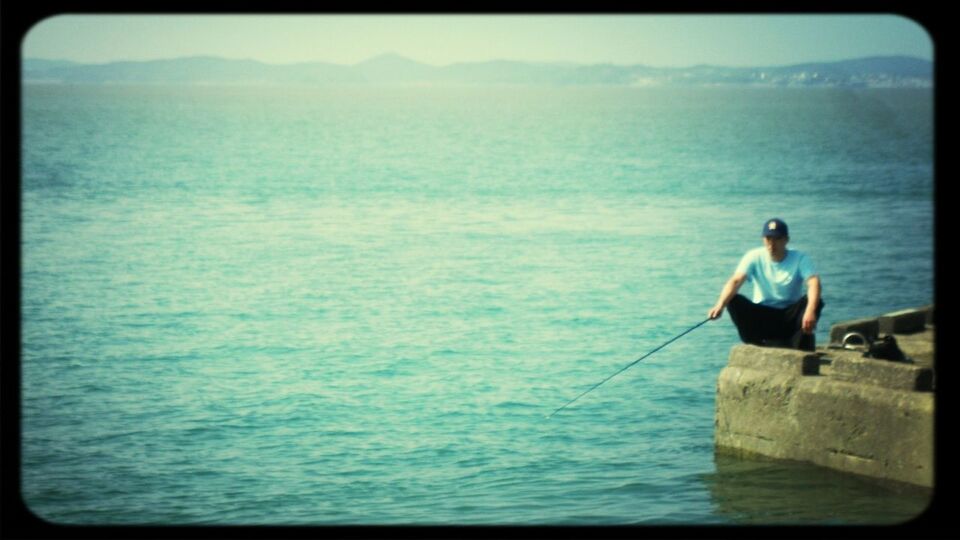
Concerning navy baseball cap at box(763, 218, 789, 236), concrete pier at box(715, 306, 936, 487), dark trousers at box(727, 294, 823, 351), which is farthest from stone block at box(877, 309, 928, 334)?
navy baseball cap at box(763, 218, 789, 236)

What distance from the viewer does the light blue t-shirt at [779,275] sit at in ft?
29.6

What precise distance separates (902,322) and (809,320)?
1561mm

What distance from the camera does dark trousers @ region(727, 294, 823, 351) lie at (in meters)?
9.01

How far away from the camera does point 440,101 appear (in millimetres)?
166625

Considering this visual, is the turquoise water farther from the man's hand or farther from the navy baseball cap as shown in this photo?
the navy baseball cap

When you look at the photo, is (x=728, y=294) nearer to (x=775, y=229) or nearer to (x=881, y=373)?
(x=775, y=229)

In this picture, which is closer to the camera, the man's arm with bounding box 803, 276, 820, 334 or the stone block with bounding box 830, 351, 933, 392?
the stone block with bounding box 830, 351, 933, 392

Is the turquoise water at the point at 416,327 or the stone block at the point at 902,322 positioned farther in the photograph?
the turquoise water at the point at 416,327

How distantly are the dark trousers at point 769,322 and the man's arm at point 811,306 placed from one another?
168mm

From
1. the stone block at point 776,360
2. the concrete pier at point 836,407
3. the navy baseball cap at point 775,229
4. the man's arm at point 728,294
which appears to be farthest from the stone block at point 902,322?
the man's arm at point 728,294

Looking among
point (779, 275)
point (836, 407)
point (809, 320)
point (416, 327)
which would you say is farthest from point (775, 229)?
point (416, 327)

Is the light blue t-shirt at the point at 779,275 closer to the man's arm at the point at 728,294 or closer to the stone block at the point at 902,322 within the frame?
the man's arm at the point at 728,294

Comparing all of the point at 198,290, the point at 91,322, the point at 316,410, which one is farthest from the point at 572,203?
the point at 316,410
